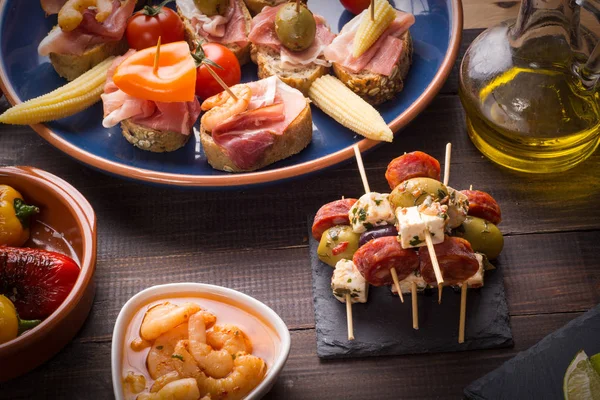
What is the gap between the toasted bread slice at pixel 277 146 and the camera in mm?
2543

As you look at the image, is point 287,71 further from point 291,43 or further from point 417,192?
point 417,192

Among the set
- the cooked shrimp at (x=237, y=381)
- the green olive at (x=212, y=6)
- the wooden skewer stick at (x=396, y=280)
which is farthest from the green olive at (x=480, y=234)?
the green olive at (x=212, y=6)

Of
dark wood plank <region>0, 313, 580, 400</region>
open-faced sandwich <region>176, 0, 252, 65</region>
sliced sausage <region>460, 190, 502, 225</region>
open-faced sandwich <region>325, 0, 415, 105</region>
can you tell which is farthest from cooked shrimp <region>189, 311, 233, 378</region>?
open-faced sandwich <region>176, 0, 252, 65</region>

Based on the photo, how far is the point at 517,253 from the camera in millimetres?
2443

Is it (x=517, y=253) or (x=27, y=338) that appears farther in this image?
(x=517, y=253)

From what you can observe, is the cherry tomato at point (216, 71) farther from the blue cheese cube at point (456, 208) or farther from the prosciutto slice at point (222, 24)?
the blue cheese cube at point (456, 208)

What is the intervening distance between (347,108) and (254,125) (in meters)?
0.34

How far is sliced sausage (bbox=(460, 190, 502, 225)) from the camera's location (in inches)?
90.1

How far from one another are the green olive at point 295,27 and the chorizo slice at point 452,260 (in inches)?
39.5

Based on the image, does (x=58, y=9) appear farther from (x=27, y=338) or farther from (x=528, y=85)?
(x=528, y=85)

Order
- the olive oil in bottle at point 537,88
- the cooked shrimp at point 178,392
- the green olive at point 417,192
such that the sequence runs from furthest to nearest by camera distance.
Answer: the olive oil in bottle at point 537,88 < the green olive at point 417,192 < the cooked shrimp at point 178,392

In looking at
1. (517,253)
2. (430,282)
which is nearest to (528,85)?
(517,253)

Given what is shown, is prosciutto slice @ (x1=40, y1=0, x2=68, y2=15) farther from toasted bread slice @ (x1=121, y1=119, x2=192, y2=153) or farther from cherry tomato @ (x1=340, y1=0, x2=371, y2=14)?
cherry tomato @ (x1=340, y1=0, x2=371, y2=14)

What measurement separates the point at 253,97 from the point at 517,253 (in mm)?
1034
